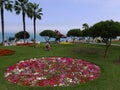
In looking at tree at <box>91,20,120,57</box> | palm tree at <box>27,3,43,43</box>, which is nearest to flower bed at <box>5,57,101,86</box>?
tree at <box>91,20,120,57</box>

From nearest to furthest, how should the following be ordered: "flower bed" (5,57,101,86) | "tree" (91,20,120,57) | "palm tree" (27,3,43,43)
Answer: "flower bed" (5,57,101,86)
"tree" (91,20,120,57)
"palm tree" (27,3,43,43)

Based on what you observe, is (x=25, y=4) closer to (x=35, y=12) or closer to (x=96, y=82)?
(x=35, y=12)

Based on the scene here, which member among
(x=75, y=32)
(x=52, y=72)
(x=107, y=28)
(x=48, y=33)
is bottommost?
(x=52, y=72)

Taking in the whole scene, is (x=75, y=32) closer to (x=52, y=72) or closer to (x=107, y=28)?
(x=107, y=28)

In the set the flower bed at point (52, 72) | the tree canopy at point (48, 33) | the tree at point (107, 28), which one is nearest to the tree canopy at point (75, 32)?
the tree canopy at point (48, 33)

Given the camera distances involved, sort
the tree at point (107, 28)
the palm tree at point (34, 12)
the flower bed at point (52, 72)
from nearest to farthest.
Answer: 1. the flower bed at point (52, 72)
2. the tree at point (107, 28)
3. the palm tree at point (34, 12)

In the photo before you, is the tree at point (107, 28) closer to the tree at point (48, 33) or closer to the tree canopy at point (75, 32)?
the tree canopy at point (75, 32)

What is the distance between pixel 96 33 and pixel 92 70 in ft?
45.4

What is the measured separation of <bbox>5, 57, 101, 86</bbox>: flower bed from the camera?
2847 centimetres

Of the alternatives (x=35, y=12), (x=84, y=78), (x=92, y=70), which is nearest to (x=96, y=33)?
(x=92, y=70)

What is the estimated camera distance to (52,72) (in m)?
30.8

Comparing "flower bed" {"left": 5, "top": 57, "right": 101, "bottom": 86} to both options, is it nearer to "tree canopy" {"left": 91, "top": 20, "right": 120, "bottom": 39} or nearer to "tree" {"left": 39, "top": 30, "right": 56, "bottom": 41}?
"tree canopy" {"left": 91, "top": 20, "right": 120, "bottom": 39}

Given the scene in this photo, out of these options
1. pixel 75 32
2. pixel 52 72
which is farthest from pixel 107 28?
pixel 75 32

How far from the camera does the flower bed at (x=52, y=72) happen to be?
28.5 metres
